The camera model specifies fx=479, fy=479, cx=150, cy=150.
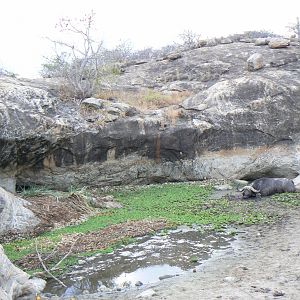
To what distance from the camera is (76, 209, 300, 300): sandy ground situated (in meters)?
8.92

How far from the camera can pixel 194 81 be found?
2962 cm

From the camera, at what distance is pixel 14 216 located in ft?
50.4

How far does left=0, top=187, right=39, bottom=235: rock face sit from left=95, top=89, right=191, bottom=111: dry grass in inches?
404

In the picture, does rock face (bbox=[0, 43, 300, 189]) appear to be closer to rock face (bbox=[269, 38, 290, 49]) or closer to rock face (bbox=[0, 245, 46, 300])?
rock face (bbox=[269, 38, 290, 49])

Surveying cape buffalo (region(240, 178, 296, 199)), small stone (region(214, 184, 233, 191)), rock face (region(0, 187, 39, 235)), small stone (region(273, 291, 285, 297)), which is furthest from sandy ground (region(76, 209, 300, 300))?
small stone (region(214, 184, 233, 191))

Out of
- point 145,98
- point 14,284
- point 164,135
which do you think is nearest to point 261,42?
point 145,98

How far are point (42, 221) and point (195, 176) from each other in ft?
35.3

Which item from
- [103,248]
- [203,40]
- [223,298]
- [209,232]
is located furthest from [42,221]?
[203,40]

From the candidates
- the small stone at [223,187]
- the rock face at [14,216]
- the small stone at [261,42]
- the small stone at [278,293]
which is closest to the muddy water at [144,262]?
the small stone at [278,293]

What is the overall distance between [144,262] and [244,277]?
283 cm

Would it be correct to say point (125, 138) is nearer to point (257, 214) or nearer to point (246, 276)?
point (257, 214)

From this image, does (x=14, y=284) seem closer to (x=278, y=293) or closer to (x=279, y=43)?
(x=278, y=293)

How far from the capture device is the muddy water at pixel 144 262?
1038 centimetres

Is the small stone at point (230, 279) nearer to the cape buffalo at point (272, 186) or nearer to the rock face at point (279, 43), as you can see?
the cape buffalo at point (272, 186)
